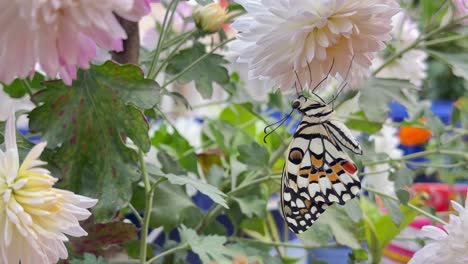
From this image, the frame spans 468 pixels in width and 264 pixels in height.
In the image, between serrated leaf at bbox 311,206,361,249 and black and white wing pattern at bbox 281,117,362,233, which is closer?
black and white wing pattern at bbox 281,117,362,233

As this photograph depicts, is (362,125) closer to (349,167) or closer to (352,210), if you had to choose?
(352,210)

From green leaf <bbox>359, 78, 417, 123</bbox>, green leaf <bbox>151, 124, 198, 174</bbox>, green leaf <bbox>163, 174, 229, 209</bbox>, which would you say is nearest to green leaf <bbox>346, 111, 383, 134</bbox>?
green leaf <bbox>359, 78, 417, 123</bbox>

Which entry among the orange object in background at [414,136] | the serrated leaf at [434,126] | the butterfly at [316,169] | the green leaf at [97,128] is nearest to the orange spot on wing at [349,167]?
the butterfly at [316,169]

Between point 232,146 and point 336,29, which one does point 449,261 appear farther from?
point 232,146

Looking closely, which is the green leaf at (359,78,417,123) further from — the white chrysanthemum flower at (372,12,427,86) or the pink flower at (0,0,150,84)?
the pink flower at (0,0,150,84)

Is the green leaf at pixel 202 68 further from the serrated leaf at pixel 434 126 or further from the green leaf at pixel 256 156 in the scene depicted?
the serrated leaf at pixel 434 126

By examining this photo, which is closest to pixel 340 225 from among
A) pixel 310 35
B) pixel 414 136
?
pixel 310 35

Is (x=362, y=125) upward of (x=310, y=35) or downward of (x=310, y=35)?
downward
